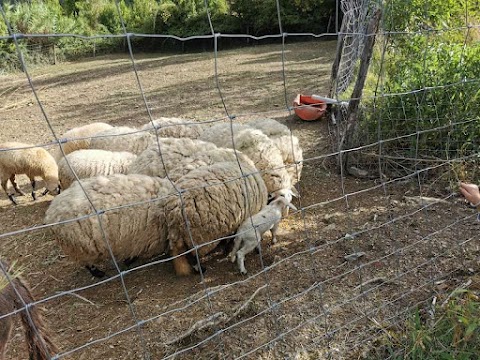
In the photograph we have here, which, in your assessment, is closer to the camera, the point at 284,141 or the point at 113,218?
the point at 113,218

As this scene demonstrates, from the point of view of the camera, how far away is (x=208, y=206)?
328 cm

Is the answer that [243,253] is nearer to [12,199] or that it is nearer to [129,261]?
[129,261]

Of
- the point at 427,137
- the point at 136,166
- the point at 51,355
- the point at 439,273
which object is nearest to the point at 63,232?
the point at 136,166

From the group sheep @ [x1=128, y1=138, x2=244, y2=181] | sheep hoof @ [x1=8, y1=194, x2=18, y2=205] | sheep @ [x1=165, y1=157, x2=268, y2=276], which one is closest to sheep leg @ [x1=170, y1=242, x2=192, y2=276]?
sheep @ [x1=165, y1=157, x2=268, y2=276]

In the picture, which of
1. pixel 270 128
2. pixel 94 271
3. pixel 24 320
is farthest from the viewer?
pixel 270 128

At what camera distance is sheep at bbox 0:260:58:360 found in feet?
5.68

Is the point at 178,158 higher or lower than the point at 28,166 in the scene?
higher

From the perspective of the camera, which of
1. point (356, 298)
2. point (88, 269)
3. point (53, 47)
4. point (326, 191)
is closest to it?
point (356, 298)

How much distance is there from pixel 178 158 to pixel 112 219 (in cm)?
96

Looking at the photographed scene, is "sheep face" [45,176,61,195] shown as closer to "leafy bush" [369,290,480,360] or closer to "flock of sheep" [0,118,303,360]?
"flock of sheep" [0,118,303,360]

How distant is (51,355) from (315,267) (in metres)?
1.92

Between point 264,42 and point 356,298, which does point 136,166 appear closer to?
point 356,298

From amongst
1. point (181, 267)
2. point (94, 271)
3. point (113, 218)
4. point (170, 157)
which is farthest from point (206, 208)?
point (94, 271)

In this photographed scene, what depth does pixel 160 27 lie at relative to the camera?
25594 millimetres
